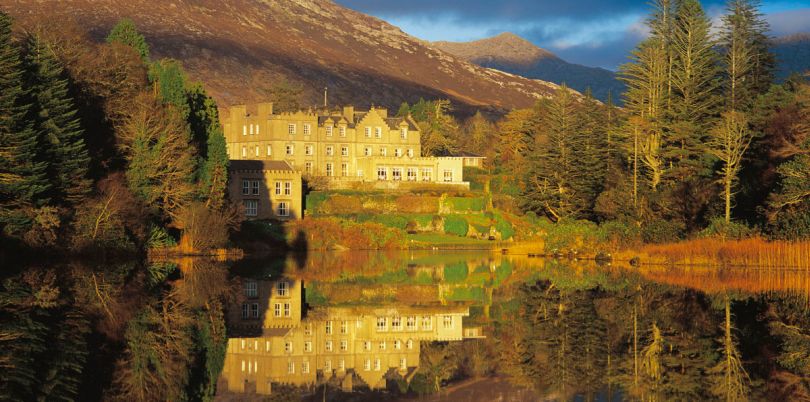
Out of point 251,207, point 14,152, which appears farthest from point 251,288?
point 251,207

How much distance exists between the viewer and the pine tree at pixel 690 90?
5488 cm

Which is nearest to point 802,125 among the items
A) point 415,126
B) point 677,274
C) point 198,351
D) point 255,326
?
point 677,274

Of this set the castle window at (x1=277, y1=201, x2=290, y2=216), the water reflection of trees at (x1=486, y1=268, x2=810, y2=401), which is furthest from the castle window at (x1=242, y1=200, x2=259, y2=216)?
the water reflection of trees at (x1=486, y1=268, x2=810, y2=401)

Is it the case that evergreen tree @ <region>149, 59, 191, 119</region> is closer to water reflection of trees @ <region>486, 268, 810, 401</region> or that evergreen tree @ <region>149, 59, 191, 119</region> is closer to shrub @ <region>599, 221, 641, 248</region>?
shrub @ <region>599, 221, 641, 248</region>

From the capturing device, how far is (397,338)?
76.1 feet

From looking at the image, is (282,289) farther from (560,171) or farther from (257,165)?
(257,165)

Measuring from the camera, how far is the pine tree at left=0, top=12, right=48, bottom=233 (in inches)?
1483

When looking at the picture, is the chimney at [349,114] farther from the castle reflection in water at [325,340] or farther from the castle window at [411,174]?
the castle reflection in water at [325,340]

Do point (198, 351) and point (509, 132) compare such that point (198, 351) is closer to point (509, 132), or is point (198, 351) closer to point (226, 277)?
point (226, 277)

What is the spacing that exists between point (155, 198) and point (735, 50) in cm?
3608

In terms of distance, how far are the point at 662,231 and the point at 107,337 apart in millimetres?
34661

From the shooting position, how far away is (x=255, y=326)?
77.0 ft

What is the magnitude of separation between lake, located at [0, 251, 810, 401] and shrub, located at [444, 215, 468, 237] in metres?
35.4

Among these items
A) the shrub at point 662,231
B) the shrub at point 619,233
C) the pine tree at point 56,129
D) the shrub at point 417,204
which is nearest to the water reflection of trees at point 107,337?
the pine tree at point 56,129
